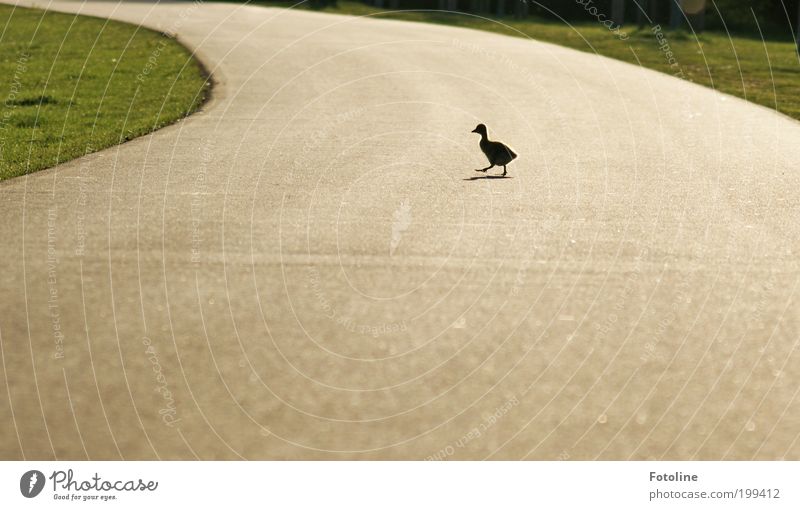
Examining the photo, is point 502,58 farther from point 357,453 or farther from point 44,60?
point 357,453

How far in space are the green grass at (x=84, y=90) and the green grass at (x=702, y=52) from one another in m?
9.45

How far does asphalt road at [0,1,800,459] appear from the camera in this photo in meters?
5.36

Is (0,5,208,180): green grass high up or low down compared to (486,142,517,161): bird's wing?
down

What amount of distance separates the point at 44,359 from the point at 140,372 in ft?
1.74

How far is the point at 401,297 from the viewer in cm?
755

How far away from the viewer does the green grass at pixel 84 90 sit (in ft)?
47.2

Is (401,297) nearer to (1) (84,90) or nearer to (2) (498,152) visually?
(2) (498,152)

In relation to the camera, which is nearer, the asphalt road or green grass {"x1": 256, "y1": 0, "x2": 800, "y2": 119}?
the asphalt road

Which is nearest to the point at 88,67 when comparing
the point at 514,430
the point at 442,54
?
the point at 442,54

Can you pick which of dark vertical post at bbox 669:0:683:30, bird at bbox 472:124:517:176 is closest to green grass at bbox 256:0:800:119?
dark vertical post at bbox 669:0:683:30

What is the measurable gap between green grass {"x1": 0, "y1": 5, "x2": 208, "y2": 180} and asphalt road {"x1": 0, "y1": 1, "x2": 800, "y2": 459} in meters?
0.85

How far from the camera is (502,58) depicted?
2705cm

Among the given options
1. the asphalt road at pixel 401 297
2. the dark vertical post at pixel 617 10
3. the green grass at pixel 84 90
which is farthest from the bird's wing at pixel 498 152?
the dark vertical post at pixel 617 10

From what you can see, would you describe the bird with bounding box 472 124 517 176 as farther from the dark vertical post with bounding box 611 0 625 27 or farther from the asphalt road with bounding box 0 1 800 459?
the dark vertical post with bounding box 611 0 625 27
